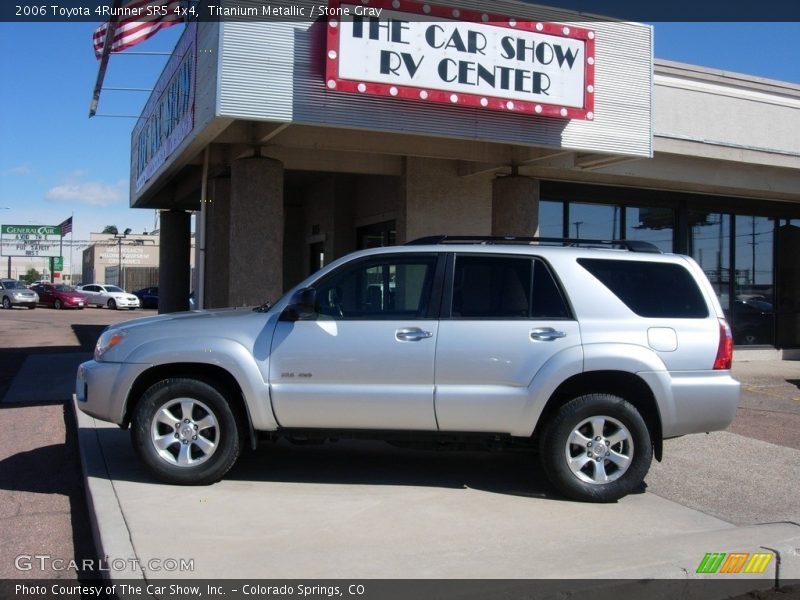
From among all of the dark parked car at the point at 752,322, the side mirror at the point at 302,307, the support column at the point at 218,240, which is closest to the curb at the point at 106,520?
the side mirror at the point at 302,307

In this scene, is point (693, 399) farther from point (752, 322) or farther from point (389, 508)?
point (752, 322)

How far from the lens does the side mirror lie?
239 inches

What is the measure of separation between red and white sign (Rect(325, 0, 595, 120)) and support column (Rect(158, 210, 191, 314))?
11376mm

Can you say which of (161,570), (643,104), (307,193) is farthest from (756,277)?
(161,570)

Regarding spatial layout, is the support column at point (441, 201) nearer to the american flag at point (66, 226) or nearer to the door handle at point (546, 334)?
the door handle at point (546, 334)

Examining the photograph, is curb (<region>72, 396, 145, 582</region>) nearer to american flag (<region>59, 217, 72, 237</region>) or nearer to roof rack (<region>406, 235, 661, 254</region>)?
roof rack (<region>406, 235, 661, 254</region>)

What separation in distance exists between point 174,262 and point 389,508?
14602mm

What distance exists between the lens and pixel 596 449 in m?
6.16

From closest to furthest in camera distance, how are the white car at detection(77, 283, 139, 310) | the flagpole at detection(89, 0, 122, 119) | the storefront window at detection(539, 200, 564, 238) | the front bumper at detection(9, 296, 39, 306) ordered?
1. the flagpole at detection(89, 0, 122, 119)
2. the storefront window at detection(539, 200, 564, 238)
3. the front bumper at detection(9, 296, 39, 306)
4. the white car at detection(77, 283, 139, 310)

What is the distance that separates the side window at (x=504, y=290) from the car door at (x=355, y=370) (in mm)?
287

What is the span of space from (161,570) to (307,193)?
13036 millimetres

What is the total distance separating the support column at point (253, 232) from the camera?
10.6m

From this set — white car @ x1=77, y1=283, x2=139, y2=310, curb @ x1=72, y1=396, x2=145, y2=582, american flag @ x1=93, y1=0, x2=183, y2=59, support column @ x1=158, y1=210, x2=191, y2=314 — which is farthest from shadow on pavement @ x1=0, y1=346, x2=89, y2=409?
white car @ x1=77, y1=283, x2=139, y2=310

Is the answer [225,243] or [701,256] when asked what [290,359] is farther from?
[701,256]
